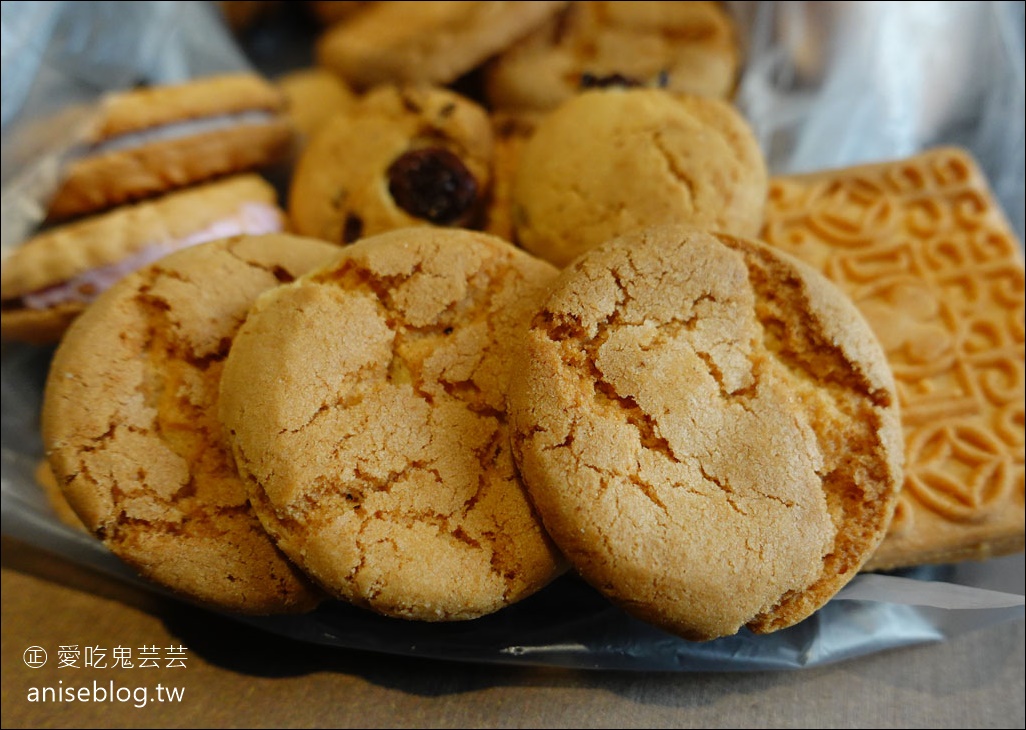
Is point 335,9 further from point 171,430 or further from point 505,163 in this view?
point 171,430

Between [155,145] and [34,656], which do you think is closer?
[34,656]

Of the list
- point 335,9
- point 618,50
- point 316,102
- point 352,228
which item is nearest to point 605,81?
point 618,50

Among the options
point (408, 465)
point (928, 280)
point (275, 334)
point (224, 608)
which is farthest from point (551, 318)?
point (928, 280)

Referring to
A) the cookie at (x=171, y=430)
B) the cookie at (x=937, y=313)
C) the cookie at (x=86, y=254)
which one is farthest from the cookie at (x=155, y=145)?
the cookie at (x=937, y=313)

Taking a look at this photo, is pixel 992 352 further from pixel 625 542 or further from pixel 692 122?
pixel 625 542

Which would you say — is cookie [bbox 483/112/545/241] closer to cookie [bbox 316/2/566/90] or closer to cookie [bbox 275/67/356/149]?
cookie [bbox 316/2/566/90]

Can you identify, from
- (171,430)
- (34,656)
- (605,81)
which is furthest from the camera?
(605,81)
